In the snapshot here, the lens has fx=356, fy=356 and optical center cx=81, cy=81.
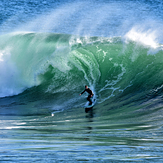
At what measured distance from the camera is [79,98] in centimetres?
1301

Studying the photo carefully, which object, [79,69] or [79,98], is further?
[79,69]

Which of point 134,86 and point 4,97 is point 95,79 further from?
point 4,97

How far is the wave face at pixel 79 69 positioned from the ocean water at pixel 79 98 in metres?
0.04

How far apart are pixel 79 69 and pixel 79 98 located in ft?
7.46

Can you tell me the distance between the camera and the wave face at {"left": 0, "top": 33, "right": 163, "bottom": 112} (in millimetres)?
13383

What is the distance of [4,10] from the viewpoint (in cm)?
3653

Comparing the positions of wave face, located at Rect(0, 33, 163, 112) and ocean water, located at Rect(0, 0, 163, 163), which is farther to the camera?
wave face, located at Rect(0, 33, 163, 112)

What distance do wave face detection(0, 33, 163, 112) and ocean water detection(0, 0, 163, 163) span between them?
37 millimetres

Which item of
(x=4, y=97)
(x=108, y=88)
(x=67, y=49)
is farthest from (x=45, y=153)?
(x=67, y=49)

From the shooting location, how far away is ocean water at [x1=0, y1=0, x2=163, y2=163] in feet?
19.6

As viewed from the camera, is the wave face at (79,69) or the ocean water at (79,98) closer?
the ocean water at (79,98)

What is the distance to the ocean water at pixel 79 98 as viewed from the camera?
597 centimetres

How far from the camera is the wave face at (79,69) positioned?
13383 mm

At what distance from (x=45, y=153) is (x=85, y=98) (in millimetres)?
7246
